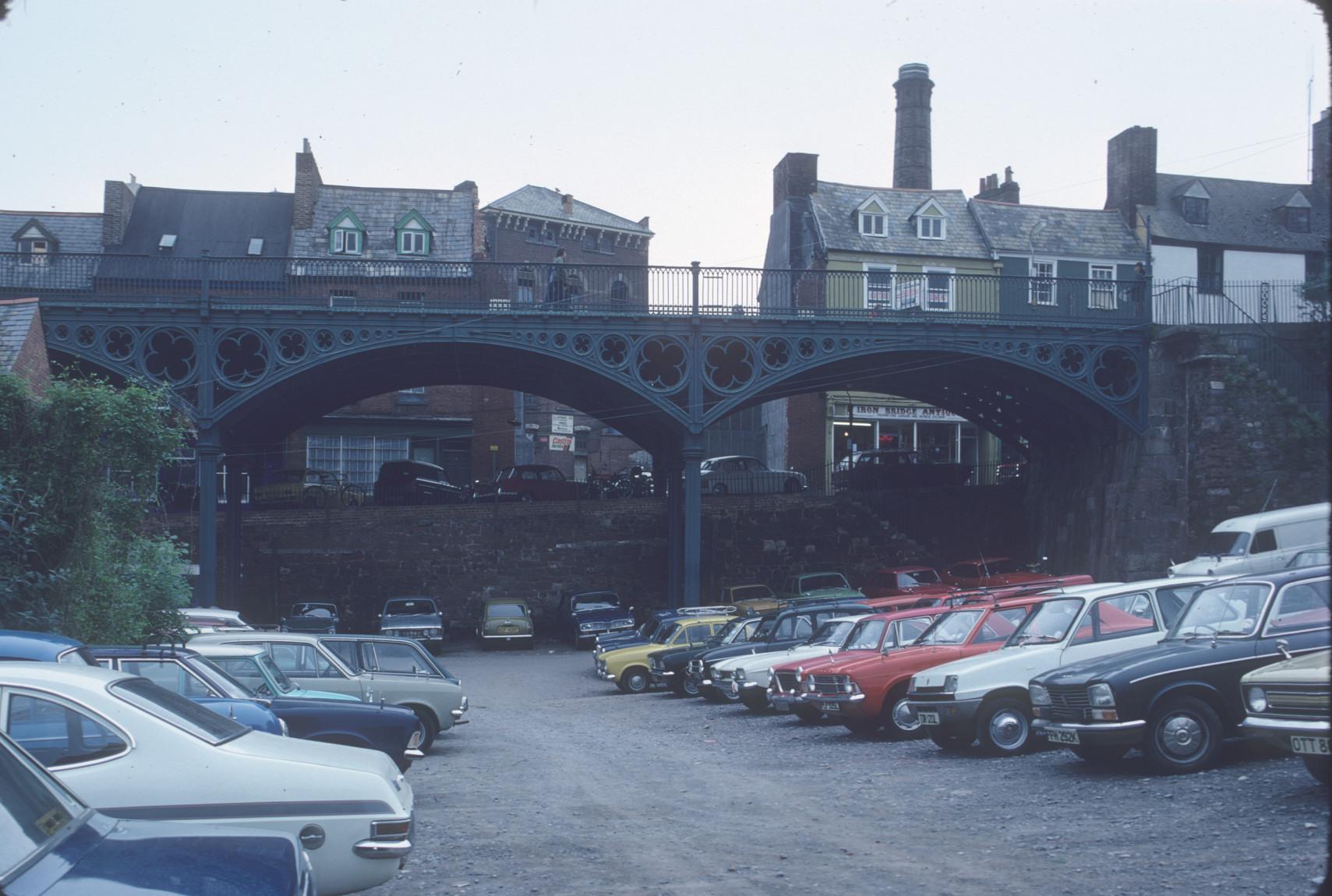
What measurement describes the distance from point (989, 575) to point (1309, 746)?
2665 centimetres

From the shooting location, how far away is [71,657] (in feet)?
30.0

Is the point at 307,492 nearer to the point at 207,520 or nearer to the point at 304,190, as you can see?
the point at 207,520

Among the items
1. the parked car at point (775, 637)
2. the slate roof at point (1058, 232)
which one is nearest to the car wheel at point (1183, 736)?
the parked car at point (775, 637)

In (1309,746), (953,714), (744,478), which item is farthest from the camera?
(744,478)

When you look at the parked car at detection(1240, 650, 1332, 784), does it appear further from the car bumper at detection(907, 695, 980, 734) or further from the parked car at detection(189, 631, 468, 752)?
the parked car at detection(189, 631, 468, 752)

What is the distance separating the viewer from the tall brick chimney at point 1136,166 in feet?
162

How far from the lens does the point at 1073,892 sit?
752 centimetres

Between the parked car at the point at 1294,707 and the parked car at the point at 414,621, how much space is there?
26.5 metres

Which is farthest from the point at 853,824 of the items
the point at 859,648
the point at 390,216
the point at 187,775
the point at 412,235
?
the point at 390,216

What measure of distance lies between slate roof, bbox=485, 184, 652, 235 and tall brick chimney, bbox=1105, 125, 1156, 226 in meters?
24.8

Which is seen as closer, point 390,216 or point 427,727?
point 427,727

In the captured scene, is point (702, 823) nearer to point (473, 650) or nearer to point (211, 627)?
point (211, 627)

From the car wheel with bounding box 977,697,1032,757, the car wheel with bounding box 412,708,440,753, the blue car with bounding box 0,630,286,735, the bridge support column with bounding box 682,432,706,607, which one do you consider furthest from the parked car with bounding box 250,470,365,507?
the blue car with bounding box 0,630,286,735

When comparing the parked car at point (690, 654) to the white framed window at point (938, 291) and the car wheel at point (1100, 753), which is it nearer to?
the white framed window at point (938, 291)
